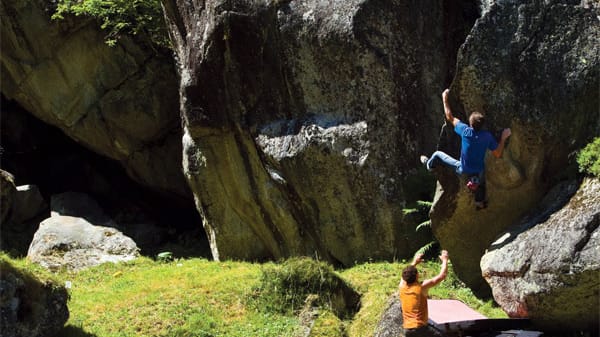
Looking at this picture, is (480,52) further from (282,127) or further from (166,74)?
(166,74)

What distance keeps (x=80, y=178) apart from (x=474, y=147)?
642 inches

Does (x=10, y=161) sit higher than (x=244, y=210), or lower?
higher

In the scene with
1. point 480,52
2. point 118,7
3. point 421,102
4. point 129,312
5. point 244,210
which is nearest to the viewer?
point 480,52

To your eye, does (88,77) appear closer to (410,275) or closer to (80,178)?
(80,178)

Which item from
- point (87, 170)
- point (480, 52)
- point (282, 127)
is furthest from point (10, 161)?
point (480, 52)

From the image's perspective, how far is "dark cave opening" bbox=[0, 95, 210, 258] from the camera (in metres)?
22.5

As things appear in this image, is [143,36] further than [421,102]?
Yes

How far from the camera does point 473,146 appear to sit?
11.3 metres

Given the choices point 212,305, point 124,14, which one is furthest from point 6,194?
point 212,305

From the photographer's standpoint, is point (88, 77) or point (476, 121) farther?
point (88, 77)

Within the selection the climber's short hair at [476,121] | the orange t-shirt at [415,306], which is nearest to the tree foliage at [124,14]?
the climber's short hair at [476,121]

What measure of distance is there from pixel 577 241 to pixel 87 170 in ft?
58.2

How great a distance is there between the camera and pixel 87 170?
24.2 metres

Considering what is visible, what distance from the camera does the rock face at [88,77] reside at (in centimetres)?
2044
